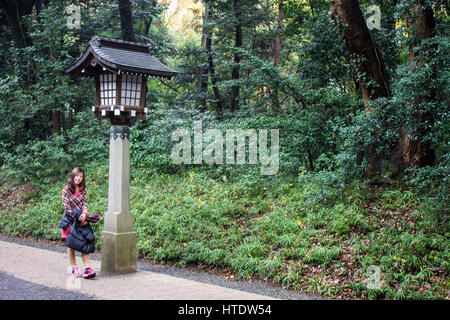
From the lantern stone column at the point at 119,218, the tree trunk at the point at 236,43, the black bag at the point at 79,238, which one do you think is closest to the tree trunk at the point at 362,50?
the lantern stone column at the point at 119,218

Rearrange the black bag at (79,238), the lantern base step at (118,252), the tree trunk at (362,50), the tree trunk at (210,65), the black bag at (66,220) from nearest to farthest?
the black bag at (79,238) → the black bag at (66,220) → the lantern base step at (118,252) → the tree trunk at (362,50) → the tree trunk at (210,65)

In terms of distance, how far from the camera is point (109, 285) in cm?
630

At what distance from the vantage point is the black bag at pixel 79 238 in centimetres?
665

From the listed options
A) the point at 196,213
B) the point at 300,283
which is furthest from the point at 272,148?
the point at 300,283

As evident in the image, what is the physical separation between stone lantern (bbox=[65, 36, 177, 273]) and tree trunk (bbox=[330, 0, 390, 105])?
4.82m

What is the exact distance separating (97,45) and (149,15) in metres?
13.4

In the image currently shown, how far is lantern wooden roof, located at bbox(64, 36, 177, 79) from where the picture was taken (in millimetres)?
7145

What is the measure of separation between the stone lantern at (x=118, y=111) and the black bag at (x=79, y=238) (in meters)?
0.53

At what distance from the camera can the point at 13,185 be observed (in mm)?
15625

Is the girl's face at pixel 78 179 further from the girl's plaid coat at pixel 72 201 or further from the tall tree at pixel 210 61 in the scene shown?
the tall tree at pixel 210 61

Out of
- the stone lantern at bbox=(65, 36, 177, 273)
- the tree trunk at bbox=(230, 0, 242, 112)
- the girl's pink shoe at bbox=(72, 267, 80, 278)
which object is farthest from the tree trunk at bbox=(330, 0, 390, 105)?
the tree trunk at bbox=(230, 0, 242, 112)

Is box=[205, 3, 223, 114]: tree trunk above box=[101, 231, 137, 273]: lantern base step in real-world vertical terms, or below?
above

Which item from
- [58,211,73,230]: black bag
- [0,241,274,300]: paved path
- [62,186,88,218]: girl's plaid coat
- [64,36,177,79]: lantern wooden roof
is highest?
[64,36,177,79]: lantern wooden roof

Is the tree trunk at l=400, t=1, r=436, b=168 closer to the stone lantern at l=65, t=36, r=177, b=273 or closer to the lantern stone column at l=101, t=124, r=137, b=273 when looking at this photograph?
the stone lantern at l=65, t=36, r=177, b=273
